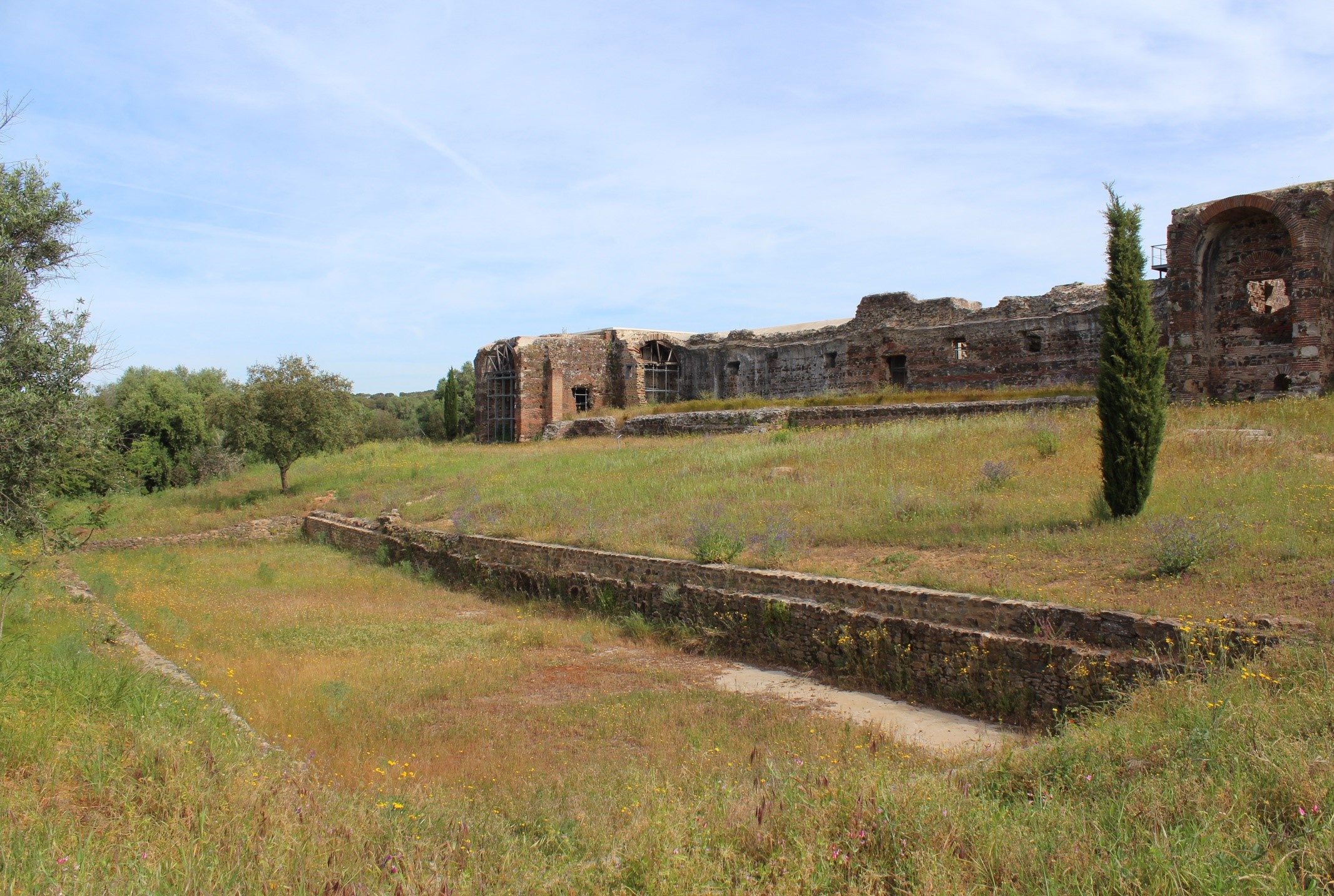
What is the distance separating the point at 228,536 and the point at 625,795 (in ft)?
67.7

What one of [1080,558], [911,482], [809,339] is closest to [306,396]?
[809,339]

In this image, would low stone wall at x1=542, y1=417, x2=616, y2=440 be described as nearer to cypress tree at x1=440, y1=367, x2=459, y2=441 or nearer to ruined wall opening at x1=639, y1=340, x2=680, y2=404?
ruined wall opening at x1=639, y1=340, x2=680, y2=404

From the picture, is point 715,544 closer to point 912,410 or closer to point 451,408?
point 912,410

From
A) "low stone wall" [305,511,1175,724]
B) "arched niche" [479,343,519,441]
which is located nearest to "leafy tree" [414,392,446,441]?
"arched niche" [479,343,519,441]

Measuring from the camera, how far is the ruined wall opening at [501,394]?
31.7 metres

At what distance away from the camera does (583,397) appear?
32312 mm

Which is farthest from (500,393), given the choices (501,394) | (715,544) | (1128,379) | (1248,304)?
(1128,379)

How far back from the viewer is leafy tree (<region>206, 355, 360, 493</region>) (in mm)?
23969

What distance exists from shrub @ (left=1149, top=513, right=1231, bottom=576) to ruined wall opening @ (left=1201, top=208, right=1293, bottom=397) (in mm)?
10757

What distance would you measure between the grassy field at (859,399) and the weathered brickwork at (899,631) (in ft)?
38.5

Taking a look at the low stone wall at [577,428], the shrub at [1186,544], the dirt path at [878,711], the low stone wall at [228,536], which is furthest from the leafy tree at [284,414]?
the shrub at [1186,544]

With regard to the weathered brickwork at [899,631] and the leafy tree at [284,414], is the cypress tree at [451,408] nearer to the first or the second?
the leafy tree at [284,414]

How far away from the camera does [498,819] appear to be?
4672 mm

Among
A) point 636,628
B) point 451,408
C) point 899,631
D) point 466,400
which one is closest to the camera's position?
point 899,631
